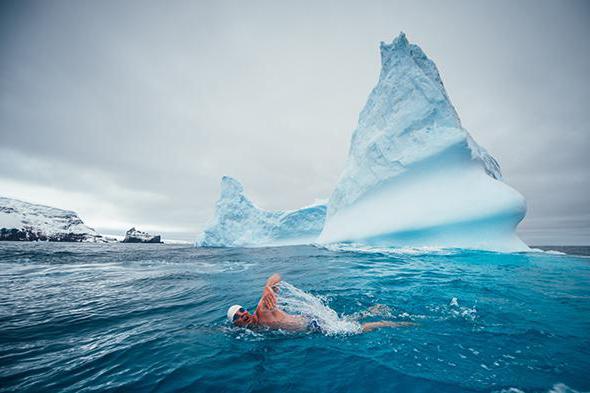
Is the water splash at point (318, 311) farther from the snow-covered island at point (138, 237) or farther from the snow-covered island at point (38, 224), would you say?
the snow-covered island at point (38, 224)

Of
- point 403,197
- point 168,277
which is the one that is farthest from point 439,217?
point 168,277

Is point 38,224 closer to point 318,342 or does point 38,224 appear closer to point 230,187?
point 230,187

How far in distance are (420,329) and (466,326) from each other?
83 cm

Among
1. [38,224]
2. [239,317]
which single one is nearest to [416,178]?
[239,317]

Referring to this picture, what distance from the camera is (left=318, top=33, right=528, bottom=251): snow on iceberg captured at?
14.9m

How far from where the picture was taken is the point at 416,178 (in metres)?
17.4

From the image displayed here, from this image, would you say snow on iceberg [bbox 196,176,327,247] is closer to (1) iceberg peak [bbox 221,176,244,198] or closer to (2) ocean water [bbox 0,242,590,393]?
(1) iceberg peak [bbox 221,176,244,198]

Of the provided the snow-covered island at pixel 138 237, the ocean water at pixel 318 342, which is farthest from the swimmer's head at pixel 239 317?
the snow-covered island at pixel 138 237

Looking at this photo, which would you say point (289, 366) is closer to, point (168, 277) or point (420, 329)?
point (420, 329)

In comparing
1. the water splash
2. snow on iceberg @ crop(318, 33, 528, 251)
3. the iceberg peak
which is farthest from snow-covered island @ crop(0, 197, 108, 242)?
the water splash

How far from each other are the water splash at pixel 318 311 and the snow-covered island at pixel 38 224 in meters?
103

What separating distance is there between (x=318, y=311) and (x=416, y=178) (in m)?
15.7

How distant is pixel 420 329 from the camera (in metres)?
3.82

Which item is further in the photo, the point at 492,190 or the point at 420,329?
the point at 492,190
